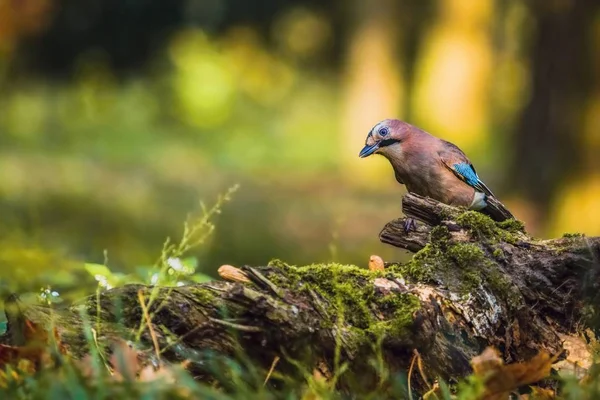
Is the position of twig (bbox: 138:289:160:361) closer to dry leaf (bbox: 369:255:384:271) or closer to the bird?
dry leaf (bbox: 369:255:384:271)

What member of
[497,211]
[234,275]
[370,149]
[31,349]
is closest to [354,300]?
[234,275]

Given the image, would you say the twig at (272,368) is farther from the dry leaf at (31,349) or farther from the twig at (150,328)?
the dry leaf at (31,349)

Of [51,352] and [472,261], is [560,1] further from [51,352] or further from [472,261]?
[51,352]

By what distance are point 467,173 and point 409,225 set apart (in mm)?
1389

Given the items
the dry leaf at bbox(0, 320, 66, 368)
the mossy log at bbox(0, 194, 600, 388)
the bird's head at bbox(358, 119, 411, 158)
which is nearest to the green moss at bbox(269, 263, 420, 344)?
the mossy log at bbox(0, 194, 600, 388)

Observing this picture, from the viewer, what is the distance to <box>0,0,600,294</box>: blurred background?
423 inches

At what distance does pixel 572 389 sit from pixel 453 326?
75cm

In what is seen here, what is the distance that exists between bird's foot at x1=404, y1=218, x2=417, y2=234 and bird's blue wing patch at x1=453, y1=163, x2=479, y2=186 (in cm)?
130

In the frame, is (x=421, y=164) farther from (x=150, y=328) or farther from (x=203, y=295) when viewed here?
(x=150, y=328)

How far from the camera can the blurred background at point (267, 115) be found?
35.3 ft

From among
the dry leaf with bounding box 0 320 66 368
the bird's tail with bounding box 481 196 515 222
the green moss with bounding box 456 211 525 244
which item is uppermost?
the bird's tail with bounding box 481 196 515 222

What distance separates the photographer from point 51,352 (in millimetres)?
2666

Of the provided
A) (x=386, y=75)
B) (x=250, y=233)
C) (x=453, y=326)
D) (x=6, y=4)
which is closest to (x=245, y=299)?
(x=453, y=326)

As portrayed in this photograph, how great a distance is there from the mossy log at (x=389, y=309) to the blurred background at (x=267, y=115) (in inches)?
67.5
